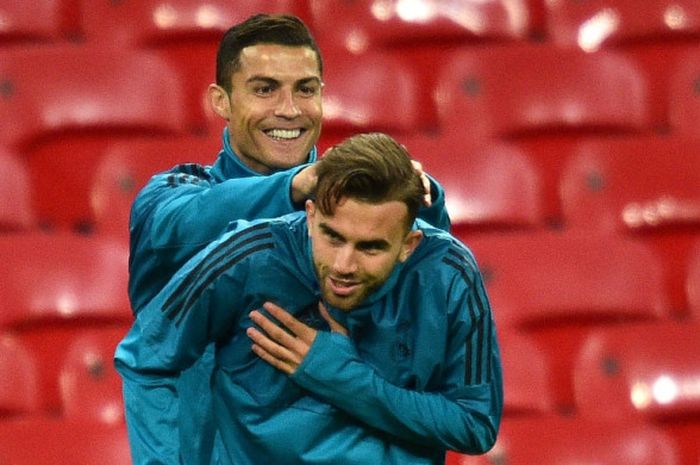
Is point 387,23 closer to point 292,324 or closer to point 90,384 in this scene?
point 90,384

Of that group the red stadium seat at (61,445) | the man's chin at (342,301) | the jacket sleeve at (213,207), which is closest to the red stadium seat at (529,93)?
the red stadium seat at (61,445)

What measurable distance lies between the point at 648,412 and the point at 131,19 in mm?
919

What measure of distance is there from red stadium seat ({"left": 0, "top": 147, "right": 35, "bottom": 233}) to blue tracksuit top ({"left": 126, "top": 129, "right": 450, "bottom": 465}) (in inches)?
22.0

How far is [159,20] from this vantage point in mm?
2178

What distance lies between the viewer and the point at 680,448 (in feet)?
6.37

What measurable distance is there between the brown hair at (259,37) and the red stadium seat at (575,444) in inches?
24.2

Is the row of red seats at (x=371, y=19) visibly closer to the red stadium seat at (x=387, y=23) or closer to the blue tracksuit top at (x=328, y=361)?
the red stadium seat at (x=387, y=23)

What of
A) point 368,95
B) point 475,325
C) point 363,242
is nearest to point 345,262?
point 363,242

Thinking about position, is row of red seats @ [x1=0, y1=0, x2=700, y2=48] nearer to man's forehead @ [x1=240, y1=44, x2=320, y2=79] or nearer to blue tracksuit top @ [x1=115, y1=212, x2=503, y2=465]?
man's forehead @ [x1=240, y1=44, x2=320, y2=79]

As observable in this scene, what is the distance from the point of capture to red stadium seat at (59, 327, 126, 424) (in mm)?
1876

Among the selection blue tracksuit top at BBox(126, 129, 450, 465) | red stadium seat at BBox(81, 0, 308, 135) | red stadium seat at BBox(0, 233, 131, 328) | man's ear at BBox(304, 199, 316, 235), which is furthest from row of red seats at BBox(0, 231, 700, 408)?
man's ear at BBox(304, 199, 316, 235)

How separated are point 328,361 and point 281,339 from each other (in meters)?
0.04

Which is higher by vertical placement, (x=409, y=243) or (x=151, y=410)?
(x=409, y=243)

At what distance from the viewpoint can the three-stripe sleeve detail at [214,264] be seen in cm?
117
